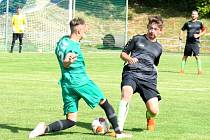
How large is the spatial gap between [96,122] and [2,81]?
24.9 feet

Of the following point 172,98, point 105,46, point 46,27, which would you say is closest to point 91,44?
point 105,46

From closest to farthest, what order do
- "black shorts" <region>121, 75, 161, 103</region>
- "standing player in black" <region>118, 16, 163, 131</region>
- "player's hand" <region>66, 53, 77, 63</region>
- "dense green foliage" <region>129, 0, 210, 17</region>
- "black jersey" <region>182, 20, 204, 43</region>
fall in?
"player's hand" <region>66, 53, 77, 63</region> < "standing player in black" <region>118, 16, 163, 131</region> < "black shorts" <region>121, 75, 161, 103</region> < "black jersey" <region>182, 20, 204, 43</region> < "dense green foliage" <region>129, 0, 210, 17</region>

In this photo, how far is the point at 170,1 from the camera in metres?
53.4

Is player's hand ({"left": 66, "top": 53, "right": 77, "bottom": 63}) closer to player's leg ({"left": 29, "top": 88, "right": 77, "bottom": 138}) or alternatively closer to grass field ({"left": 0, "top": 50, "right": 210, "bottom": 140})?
player's leg ({"left": 29, "top": 88, "right": 77, "bottom": 138})

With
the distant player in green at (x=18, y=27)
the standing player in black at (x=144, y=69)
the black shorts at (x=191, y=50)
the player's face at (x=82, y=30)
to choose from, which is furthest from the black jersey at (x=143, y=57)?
the distant player in green at (x=18, y=27)

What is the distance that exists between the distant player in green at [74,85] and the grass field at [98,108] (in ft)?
0.58

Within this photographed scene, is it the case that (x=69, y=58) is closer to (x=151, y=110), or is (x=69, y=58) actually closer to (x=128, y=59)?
(x=128, y=59)

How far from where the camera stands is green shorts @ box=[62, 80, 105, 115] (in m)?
8.72

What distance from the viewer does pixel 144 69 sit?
956cm

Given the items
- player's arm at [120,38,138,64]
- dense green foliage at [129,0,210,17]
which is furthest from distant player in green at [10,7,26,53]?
player's arm at [120,38,138,64]

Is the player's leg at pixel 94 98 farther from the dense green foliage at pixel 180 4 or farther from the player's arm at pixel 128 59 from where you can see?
the dense green foliage at pixel 180 4

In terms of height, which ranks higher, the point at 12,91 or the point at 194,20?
the point at 194,20

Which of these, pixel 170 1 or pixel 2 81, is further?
pixel 170 1

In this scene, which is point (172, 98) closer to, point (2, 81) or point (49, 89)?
point (49, 89)
